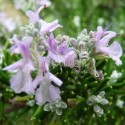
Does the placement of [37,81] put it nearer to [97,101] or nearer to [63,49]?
[63,49]

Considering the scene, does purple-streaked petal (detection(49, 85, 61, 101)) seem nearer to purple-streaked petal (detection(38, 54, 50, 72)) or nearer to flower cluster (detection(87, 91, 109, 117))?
purple-streaked petal (detection(38, 54, 50, 72))

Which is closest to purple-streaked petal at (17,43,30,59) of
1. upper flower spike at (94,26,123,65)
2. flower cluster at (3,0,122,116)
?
flower cluster at (3,0,122,116)

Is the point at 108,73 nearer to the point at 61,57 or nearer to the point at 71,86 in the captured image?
the point at 71,86

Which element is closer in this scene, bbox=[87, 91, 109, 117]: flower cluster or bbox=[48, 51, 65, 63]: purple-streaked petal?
bbox=[48, 51, 65, 63]: purple-streaked petal

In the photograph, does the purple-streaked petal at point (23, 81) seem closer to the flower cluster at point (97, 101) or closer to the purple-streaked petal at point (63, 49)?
the purple-streaked petal at point (63, 49)

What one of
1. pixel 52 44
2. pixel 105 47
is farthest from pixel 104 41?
pixel 52 44

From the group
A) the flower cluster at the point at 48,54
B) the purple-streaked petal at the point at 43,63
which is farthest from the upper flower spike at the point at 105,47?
the purple-streaked petal at the point at 43,63

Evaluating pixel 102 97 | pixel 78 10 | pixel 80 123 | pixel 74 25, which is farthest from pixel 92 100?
pixel 78 10

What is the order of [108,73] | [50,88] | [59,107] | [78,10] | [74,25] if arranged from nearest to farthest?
[50,88]
[59,107]
[108,73]
[74,25]
[78,10]
